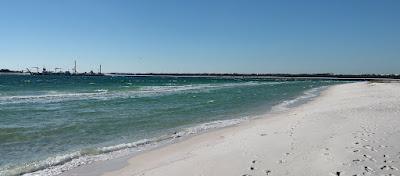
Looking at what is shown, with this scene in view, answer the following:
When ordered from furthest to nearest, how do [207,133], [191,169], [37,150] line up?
[207,133] → [37,150] → [191,169]

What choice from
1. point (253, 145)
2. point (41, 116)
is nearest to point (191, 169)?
point (253, 145)

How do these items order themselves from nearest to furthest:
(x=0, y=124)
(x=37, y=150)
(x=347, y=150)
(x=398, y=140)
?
(x=347, y=150) < (x=398, y=140) < (x=37, y=150) < (x=0, y=124)

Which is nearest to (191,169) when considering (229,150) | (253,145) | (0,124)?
(229,150)

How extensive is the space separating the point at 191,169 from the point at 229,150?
2.43 m

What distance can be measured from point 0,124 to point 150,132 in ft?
26.8

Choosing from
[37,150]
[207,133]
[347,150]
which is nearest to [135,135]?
Answer: [207,133]

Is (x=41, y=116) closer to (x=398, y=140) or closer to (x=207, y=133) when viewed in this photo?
(x=207, y=133)

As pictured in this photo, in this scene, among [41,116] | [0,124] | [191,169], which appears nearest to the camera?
[191,169]

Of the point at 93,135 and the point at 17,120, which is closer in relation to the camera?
the point at 93,135

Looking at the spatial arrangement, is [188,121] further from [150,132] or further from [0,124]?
[0,124]

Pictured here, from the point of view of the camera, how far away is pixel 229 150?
41.4 feet


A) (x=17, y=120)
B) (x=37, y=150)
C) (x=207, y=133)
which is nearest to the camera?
(x=37, y=150)

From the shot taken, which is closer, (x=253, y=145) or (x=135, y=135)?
(x=253, y=145)

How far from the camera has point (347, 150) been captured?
11.2 m
